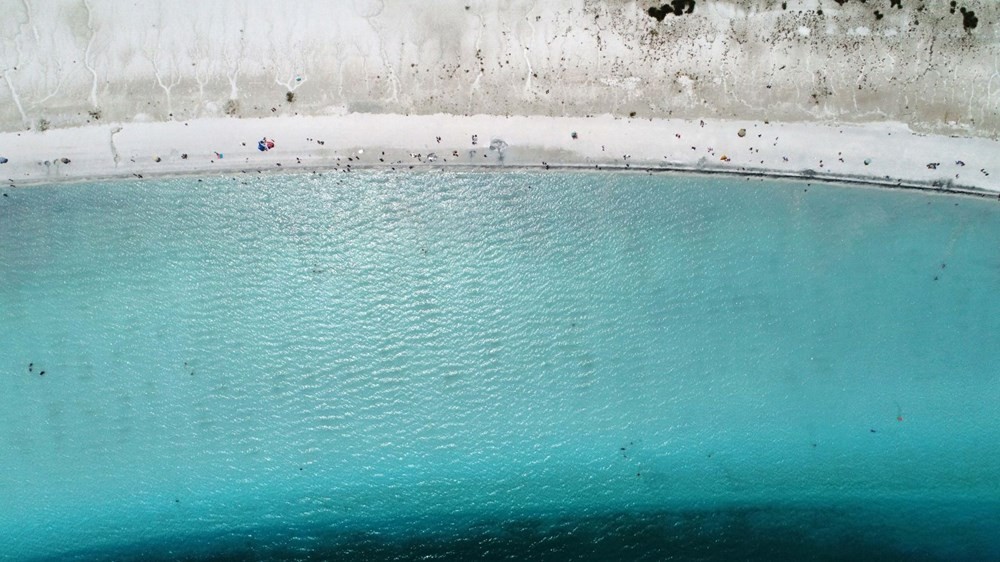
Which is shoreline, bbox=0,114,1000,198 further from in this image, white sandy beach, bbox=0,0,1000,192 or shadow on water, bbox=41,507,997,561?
shadow on water, bbox=41,507,997,561

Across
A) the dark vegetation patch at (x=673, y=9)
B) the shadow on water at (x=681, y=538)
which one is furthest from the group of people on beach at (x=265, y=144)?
the shadow on water at (x=681, y=538)

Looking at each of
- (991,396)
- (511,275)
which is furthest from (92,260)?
(991,396)

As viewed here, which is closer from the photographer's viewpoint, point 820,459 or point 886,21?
point 886,21

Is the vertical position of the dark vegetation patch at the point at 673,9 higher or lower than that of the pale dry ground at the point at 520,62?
higher

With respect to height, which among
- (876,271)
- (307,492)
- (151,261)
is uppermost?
(151,261)

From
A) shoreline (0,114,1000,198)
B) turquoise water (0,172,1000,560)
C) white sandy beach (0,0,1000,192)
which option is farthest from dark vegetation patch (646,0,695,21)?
turquoise water (0,172,1000,560)

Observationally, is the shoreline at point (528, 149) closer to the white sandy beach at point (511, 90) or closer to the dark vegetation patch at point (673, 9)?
the white sandy beach at point (511, 90)

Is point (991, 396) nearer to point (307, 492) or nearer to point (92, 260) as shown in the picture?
point (307, 492)
